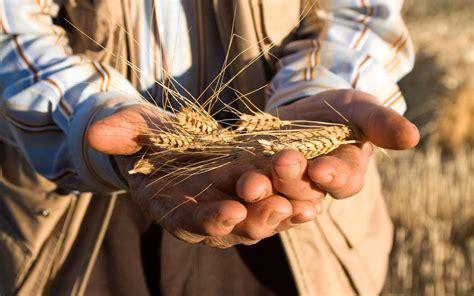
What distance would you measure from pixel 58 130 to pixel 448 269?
2.10m

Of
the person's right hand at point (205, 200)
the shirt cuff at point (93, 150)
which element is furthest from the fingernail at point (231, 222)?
the shirt cuff at point (93, 150)

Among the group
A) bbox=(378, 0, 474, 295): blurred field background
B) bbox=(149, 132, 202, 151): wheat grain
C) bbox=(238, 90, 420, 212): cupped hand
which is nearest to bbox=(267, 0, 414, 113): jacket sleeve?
bbox=(238, 90, 420, 212): cupped hand

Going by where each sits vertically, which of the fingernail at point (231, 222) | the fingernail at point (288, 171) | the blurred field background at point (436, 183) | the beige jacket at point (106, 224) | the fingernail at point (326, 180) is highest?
the fingernail at point (288, 171)

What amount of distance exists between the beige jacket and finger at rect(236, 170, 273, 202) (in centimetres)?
40

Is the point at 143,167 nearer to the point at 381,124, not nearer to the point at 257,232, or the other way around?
the point at 257,232

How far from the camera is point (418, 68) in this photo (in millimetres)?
5328

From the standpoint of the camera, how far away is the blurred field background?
3.19 m

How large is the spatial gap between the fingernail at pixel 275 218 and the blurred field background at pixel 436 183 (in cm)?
209

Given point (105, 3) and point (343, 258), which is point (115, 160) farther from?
point (343, 258)

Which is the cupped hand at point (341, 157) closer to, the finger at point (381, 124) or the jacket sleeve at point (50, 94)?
the finger at point (381, 124)

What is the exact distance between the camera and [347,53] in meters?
1.69

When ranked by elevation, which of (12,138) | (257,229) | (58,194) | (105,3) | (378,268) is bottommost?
(378,268)

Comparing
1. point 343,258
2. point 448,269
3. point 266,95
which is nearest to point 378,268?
point 343,258

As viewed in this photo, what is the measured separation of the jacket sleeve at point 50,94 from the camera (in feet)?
5.26
